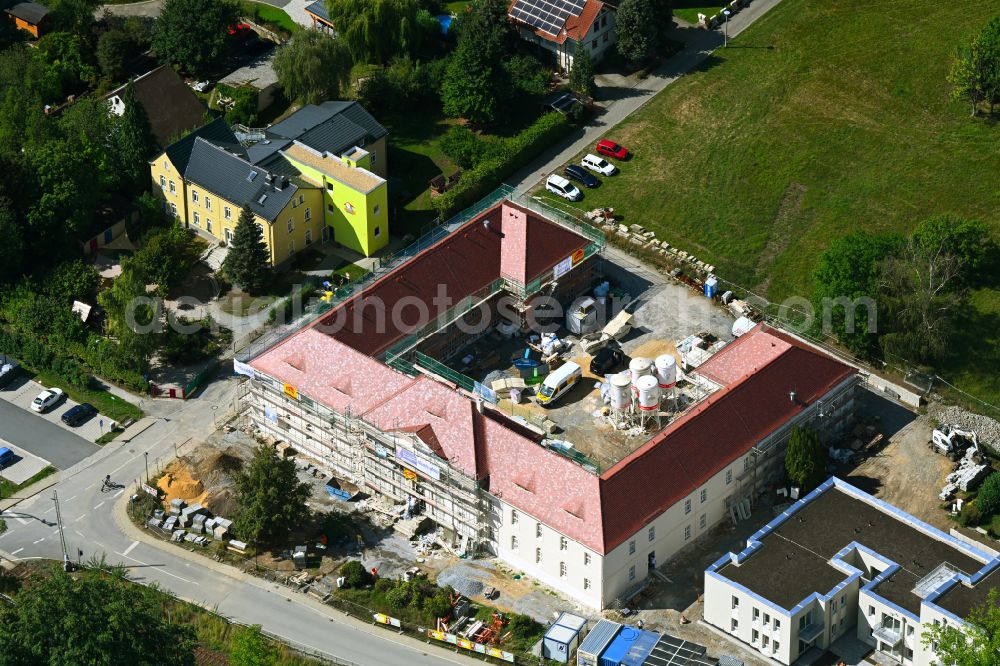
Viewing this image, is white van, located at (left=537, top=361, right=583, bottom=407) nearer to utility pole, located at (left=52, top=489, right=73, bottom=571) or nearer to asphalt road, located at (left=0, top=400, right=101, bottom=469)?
asphalt road, located at (left=0, top=400, right=101, bottom=469)

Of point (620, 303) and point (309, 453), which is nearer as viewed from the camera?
point (309, 453)

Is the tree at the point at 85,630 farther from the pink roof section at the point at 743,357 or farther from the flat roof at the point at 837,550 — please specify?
the pink roof section at the point at 743,357

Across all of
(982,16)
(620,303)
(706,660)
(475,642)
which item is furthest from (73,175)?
(982,16)

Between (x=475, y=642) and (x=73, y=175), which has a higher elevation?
(x=73, y=175)

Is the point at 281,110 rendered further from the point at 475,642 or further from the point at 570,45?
the point at 475,642

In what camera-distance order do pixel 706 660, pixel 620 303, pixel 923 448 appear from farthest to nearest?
pixel 620 303, pixel 923 448, pixel 706 660

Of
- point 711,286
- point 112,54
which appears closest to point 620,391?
point 711,286

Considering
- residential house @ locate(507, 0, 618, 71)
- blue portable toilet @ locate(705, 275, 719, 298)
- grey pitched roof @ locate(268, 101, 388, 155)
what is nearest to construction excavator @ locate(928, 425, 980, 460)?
blue portable toilet @ locate(705, 275, 719, 298)
